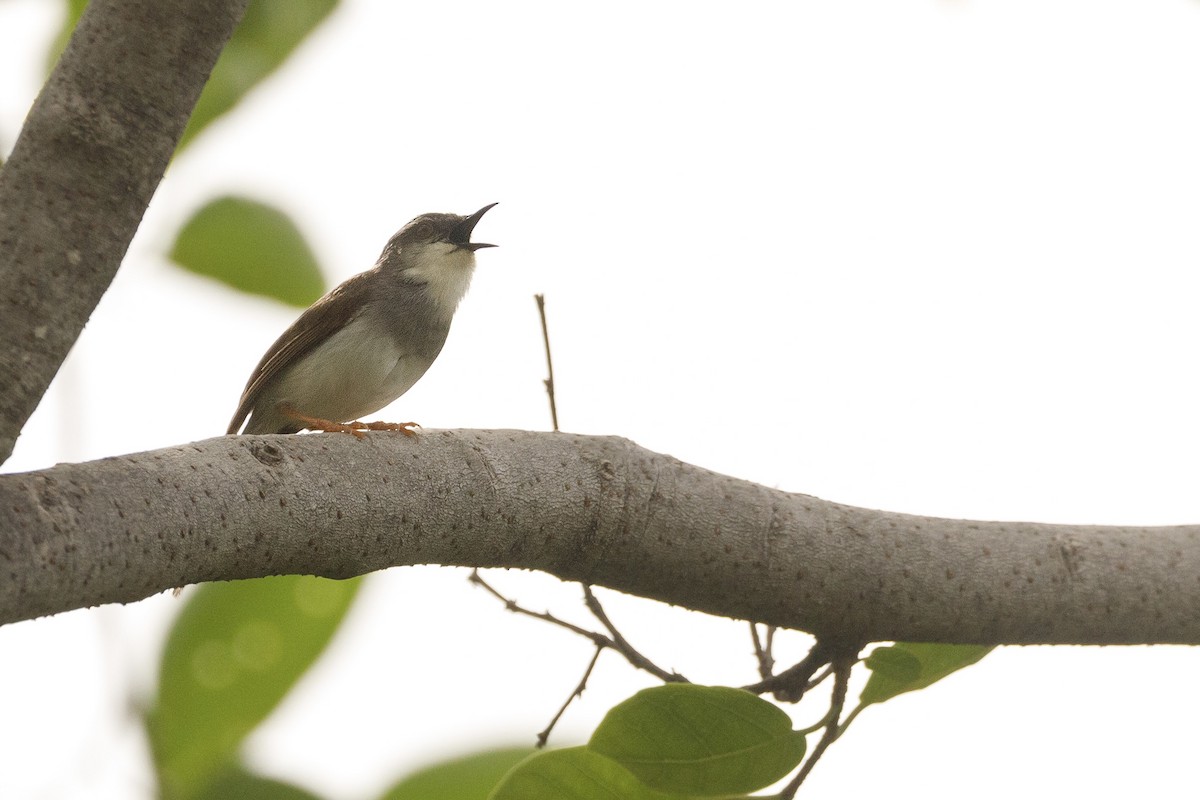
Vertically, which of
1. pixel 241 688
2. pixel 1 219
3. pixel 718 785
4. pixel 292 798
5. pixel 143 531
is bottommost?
pixel 718 785

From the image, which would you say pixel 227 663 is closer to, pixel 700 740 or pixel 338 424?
pixel 700 740

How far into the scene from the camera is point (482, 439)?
2.57 metres

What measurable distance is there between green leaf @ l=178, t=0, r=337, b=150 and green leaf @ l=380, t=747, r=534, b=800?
1118mm

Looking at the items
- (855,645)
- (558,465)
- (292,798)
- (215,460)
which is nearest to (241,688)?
(292,798)

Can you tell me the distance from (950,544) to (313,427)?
2.71 m

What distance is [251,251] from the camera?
2.05m

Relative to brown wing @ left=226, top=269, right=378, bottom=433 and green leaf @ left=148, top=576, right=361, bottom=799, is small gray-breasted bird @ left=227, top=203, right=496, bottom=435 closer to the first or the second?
brown wing @ left=226, top=269, right=378, bottom=433

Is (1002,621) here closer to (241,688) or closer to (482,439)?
(482,439)

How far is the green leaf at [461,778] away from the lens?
1553 mm

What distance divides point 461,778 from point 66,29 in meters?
1.47

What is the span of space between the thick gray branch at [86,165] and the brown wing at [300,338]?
2826 millimetres

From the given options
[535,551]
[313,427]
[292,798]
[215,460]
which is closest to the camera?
[292,798]

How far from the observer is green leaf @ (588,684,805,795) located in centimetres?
206

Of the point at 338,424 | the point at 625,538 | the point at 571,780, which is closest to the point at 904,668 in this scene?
the point at 625,538
